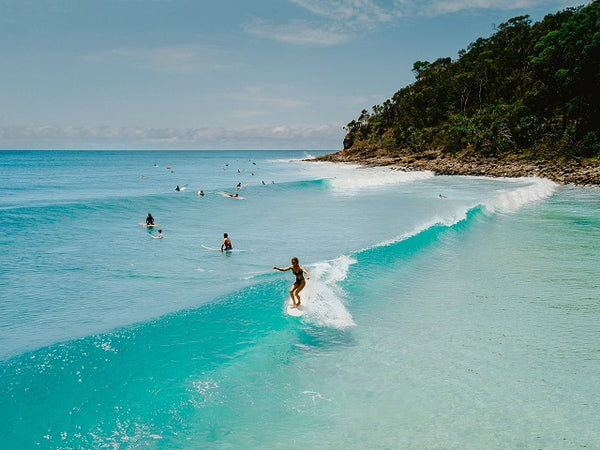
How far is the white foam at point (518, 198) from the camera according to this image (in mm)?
28500

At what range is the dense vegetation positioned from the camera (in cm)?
4481

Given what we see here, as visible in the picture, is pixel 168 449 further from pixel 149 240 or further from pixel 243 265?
pixel 149 240

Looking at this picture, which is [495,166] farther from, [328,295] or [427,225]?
[328,295]

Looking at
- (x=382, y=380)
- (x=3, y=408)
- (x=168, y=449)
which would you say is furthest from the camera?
(x=382, y=380)

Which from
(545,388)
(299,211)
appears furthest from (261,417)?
(299,211)

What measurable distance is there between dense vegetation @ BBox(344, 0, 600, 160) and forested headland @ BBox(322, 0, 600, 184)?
134 millimetres

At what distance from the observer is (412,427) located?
21.7ft

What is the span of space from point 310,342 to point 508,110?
6243cm

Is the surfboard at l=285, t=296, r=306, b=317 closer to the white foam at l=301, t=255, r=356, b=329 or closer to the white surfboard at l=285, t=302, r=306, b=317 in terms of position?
the white surfboard at l=285, t=302, r=306, b=317

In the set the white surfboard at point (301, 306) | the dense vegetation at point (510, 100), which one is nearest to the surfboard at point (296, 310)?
the white surfboard at point (301, 306)

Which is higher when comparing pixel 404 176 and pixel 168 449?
pixel 404 176

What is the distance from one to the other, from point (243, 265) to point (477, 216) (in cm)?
1655

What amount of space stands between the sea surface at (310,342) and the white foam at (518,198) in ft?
23.8

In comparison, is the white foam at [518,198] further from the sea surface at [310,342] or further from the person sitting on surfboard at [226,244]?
the person sitting on surfboard at [226,244]
